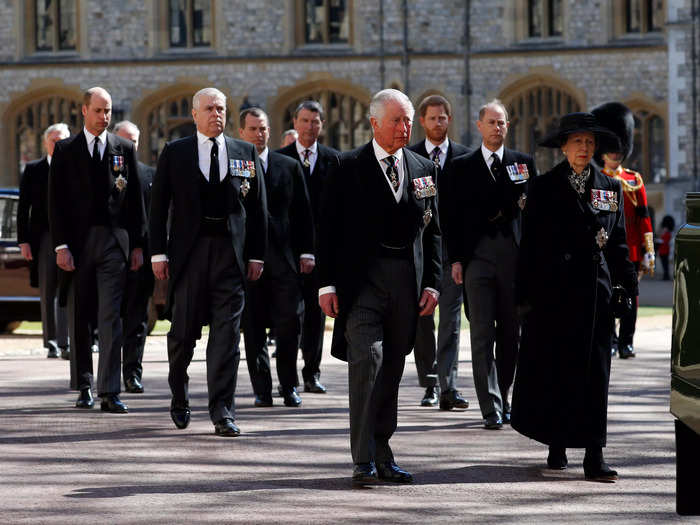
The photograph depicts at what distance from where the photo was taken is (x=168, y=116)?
35531 millimetres

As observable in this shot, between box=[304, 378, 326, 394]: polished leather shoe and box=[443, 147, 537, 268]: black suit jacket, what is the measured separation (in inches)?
73.1

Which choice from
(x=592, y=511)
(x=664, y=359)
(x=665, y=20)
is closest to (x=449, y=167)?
(x=592, y=511)

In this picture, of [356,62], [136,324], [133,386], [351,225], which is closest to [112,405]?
[133,386]

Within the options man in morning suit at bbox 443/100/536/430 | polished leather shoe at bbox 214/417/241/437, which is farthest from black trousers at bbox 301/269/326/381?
polished leather shoe at bbox 214/417/241/437

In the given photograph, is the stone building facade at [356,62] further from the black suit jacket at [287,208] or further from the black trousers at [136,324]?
the black suit jacket at [287,208]

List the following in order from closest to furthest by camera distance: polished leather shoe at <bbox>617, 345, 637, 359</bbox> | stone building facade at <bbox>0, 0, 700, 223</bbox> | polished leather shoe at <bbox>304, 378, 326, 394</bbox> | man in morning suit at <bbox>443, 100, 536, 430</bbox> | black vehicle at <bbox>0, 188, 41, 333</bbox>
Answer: man in morning suit at <bbox>443, 100, 536, 430</bbox>
polished leather shoe at <bbox>304, 378, 326, 394</bbox>
polished leather shoe at <bbox>617, 345, 637, 359</bbox>
black vehicle at <bbox>0, 188, 41, 333</bbox>
stone building facade at <bbox>0, 0, 700, 223</bbox>

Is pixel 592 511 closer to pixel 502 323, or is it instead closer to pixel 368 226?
pixel 368 226

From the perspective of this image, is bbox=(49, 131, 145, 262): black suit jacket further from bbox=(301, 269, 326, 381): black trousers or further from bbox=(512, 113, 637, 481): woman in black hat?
bbox=(512, 113, 637, 481): woman in black hat

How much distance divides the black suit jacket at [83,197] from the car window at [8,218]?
6.65 meters

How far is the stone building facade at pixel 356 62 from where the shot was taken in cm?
3284

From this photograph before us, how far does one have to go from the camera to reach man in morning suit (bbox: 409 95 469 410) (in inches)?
360

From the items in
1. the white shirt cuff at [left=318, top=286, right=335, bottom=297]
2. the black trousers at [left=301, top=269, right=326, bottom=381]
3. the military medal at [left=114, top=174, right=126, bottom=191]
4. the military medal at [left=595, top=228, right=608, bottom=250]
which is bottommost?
the black trousers at [left=301, top=269, right=326, bottom=381]

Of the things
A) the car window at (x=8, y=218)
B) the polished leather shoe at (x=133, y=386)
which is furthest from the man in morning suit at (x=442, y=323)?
the car window at (x=8, y=218)

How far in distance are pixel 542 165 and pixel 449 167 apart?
83.7ft
